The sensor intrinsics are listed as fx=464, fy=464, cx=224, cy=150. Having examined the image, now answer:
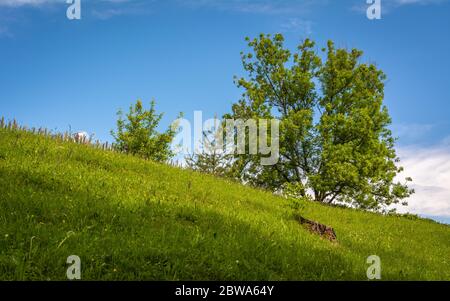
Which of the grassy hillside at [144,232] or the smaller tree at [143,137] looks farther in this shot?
the smaller tree at [143,137]

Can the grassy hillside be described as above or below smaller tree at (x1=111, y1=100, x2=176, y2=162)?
below

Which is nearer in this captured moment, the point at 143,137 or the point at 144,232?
the point at 144,232

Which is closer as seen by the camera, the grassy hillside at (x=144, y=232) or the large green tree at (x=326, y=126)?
the grassy hillside at (x=144, y=232)

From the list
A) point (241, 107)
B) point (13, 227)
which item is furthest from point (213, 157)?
point (13, 227)

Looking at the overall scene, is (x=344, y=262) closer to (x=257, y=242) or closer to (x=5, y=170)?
(x=257, y=242)

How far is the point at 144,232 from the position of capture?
1017 cm

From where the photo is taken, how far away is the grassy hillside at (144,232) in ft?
27.7

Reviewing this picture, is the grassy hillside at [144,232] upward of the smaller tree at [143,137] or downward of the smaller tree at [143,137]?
downward

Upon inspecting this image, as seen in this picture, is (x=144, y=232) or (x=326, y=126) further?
(x=326, y=126)

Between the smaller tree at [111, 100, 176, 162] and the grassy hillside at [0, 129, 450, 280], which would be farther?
the smaller tree at [111, 100, 176, 162]

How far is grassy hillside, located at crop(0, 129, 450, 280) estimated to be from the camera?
8.45 metres

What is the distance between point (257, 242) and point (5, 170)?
763cm

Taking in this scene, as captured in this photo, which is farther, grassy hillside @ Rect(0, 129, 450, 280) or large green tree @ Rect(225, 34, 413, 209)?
large green tree @ Rect(225, 34, 413, 209)
